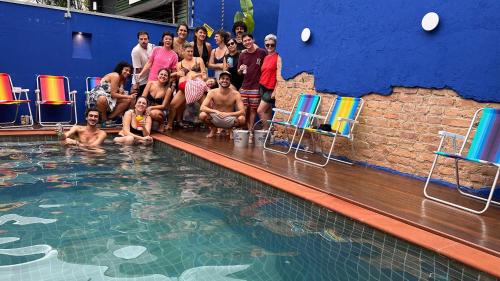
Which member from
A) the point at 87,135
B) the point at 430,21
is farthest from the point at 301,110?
the point at 87,135

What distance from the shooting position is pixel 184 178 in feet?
12.7

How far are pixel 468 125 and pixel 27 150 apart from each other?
495cm

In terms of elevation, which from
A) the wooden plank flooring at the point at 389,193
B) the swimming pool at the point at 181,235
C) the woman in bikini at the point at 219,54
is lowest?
the swimming pool at the point at 181,235

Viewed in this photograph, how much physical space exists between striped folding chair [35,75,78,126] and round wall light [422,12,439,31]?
5.59 m

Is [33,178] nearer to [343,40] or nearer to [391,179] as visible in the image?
[391,179]

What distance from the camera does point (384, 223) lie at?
244 cm

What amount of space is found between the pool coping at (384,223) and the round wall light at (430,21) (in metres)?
2.04

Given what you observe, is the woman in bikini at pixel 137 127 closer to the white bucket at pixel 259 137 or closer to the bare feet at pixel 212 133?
the bare feet at pixel 212 133

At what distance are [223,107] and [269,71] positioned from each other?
2.91ft

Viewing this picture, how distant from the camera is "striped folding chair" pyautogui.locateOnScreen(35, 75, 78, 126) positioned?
6.58m

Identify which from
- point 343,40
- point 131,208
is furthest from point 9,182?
point 343,40

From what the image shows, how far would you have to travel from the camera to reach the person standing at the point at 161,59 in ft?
21.6

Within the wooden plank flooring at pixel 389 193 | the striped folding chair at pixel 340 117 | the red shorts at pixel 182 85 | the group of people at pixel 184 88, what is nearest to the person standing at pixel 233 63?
the group of people at pixel 184 88

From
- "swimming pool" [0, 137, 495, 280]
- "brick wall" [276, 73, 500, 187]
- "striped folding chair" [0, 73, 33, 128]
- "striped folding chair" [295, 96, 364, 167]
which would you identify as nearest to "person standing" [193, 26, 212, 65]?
"striped folding chair" [0, 73, 33, 128]
